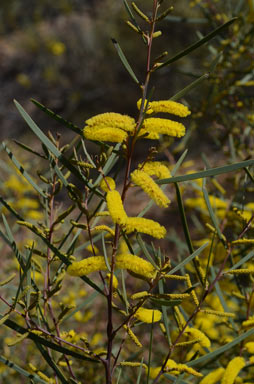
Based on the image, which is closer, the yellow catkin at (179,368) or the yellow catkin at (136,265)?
the yellow catkin at (136,265)

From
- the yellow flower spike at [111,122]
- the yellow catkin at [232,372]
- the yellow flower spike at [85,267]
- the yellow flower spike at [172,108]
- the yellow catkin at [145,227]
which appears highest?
the yellow flower spike at [111,122]

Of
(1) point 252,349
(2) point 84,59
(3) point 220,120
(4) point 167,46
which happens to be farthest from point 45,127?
(1) point 252,349

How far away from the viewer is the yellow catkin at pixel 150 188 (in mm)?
483

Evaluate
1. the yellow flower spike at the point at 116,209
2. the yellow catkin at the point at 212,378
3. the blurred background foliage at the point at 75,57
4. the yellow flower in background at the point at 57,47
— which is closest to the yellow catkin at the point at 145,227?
the yellow flower spike at the point at 116,209

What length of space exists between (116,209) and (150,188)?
46mm

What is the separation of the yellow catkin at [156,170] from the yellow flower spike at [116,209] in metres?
0.07

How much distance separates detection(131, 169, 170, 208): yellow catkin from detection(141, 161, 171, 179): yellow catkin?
0.13 ft

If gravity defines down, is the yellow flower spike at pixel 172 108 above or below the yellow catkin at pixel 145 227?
above

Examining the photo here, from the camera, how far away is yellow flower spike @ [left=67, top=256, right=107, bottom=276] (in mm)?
520

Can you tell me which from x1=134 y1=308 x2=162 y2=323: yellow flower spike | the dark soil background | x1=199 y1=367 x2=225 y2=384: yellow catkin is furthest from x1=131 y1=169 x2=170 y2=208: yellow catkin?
the dark soil background

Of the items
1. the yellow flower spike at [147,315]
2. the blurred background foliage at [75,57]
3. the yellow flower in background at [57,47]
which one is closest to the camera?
the yellow flower spike at [147,315]

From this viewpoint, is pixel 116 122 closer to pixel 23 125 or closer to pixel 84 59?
pixel 23 125

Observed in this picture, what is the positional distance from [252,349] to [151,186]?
42cm

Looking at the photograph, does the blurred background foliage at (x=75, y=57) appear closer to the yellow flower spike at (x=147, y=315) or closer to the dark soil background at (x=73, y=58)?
the dark soil background at (x=73, y=58)
